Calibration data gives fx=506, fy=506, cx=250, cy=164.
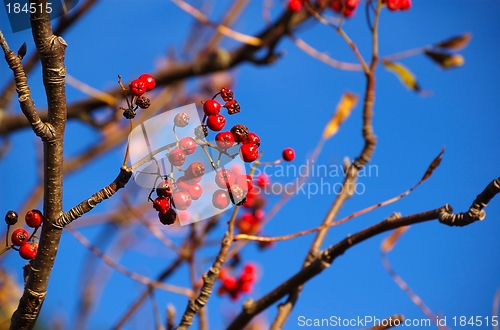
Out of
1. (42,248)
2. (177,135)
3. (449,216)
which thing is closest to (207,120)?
(177,135)

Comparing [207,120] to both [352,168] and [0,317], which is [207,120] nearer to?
[352,168]

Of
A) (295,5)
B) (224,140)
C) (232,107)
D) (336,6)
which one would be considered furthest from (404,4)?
(224,140)

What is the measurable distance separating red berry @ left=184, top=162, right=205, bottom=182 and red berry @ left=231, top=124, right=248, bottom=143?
0.10 meters

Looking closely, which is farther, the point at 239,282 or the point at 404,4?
the point at 239,282

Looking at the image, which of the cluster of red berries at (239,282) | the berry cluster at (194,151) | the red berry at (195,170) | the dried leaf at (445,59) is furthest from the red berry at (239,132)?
the cluster of red berries at (239,282)

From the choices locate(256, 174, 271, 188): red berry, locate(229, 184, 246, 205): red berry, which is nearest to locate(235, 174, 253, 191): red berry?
locate(229, 184, 246, 205): red berry

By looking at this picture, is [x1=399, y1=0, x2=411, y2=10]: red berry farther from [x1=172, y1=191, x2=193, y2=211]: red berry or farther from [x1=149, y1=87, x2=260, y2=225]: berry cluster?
[x1=172, y1=191, x2=193, y2=211]: red berry

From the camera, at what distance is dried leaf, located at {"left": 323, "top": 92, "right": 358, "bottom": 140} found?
1.95 meters

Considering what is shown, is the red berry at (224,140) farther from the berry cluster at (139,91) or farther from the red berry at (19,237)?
the red berry at (19,237)

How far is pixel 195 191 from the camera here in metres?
1.17

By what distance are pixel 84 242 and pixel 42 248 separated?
0.88 meters

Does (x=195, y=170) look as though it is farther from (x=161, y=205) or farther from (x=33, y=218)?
(x=33, y=218)

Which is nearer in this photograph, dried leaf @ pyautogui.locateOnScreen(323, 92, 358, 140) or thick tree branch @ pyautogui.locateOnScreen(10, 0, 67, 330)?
thick tree branch @ pyautogui.locateOnScreen(10, 0, 67, 330)

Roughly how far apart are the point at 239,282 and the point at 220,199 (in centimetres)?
159
